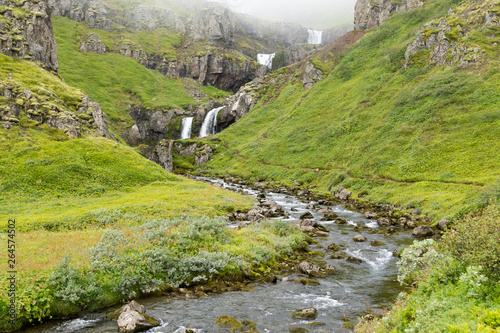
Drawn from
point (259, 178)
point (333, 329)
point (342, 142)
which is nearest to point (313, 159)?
point (342, 142)

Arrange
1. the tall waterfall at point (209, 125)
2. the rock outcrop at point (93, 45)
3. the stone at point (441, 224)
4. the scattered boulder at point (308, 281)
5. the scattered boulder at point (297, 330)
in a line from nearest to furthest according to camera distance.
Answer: the scattered boulder at point (297, 330)
the scattered boulder at point (308, 281)
the stone at point (441, 224)
the tall waterfall at point (209, 125)
the rock outcrop at point (93, 45)

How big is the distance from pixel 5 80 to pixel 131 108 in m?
103

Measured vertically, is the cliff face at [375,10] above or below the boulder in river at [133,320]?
above

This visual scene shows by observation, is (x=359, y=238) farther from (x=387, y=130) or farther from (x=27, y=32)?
(x=27, y=32)

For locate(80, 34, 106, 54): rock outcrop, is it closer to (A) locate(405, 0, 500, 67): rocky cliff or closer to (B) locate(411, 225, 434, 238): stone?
(A) locate(405, 0, 500, 67): rocky cliff

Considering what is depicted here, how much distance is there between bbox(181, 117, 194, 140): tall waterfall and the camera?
139 m

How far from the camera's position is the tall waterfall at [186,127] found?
455 ft

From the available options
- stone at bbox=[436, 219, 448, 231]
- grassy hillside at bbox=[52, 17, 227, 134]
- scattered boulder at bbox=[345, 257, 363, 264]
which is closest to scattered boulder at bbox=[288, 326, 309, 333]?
scattered boulder at bbox=[345, 257, 363, 264]

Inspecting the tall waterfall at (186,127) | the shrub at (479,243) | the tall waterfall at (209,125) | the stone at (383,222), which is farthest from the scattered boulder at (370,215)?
the tall waterfall at (186,127)

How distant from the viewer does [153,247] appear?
20.8 metres

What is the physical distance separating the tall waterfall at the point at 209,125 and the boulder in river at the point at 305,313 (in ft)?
405

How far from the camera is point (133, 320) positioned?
46.1 ft

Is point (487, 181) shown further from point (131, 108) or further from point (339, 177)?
point (131, 108)

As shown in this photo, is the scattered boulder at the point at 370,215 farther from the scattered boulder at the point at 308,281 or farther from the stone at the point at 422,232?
the scattered boulder at the point at 308,281
